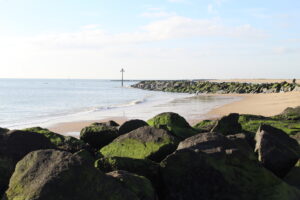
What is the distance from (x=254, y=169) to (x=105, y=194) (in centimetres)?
242

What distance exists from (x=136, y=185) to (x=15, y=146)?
8.08 feet

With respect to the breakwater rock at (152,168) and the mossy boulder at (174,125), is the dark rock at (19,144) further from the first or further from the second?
the mossy boulder at (174,125)

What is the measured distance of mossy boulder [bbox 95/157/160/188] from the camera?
4.98 meters

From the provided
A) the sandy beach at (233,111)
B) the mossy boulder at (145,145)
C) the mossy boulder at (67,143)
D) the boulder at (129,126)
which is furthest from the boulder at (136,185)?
the sandy beach at (233,111)

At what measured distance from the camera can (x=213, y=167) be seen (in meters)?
4.95

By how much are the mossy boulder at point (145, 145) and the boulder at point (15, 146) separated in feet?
3.81

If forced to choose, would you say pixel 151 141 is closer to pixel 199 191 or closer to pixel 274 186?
pixel 199 191

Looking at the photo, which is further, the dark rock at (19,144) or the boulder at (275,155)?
the boulder at (275,155)

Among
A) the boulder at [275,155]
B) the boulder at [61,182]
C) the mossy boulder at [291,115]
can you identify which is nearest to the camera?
the boulder at [61,182]

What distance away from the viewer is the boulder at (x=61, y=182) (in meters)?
3.79

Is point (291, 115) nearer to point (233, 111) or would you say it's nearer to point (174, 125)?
point (174, 125)

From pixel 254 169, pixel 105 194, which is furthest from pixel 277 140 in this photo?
pixel 105 194

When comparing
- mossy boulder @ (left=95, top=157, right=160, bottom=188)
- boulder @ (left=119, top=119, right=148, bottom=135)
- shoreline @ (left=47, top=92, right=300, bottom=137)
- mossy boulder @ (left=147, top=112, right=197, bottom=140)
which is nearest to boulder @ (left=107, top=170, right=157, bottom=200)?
mossy boulder @ (left=95, top=157, right=160, bottom=188)

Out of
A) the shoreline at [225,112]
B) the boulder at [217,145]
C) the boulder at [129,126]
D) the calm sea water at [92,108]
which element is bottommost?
the calm sea water at [92,108]
